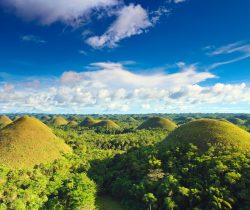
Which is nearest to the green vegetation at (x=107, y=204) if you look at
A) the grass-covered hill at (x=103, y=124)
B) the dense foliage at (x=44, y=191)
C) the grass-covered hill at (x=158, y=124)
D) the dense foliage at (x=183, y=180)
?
the dense foliage at (x=183, y=180)

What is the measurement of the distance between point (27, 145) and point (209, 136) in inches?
1318

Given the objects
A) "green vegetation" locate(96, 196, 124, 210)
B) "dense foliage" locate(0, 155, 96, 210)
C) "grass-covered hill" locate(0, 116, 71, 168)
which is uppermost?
"grass-covered hill" locate(0, 116, 71, 168)

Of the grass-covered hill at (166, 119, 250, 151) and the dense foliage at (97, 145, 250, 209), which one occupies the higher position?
the grass-covered hill at (166, 119, 250, 151)

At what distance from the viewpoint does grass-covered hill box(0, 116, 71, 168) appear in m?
43.3

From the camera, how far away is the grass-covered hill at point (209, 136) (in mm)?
40219

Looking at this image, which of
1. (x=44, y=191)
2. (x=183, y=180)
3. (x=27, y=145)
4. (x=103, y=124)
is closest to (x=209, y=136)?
(x=183, y=180)

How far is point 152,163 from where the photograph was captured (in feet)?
118

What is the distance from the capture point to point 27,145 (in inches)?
1918

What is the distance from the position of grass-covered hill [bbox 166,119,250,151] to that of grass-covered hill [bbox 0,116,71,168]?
2263cm

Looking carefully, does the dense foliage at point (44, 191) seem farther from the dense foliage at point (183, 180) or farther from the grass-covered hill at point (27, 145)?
the grass-covered hill at point (27, 145)

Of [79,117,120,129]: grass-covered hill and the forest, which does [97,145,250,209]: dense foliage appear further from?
[79,117,120,129]: grass-covered hill

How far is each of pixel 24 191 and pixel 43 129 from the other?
31382 millimetres

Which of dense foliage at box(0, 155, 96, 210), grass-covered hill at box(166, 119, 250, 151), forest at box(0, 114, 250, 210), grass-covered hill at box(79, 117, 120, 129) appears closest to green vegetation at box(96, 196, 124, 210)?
forest at box(0, 114, 250, 210)

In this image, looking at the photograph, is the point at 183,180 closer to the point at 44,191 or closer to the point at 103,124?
the point at 44,191
